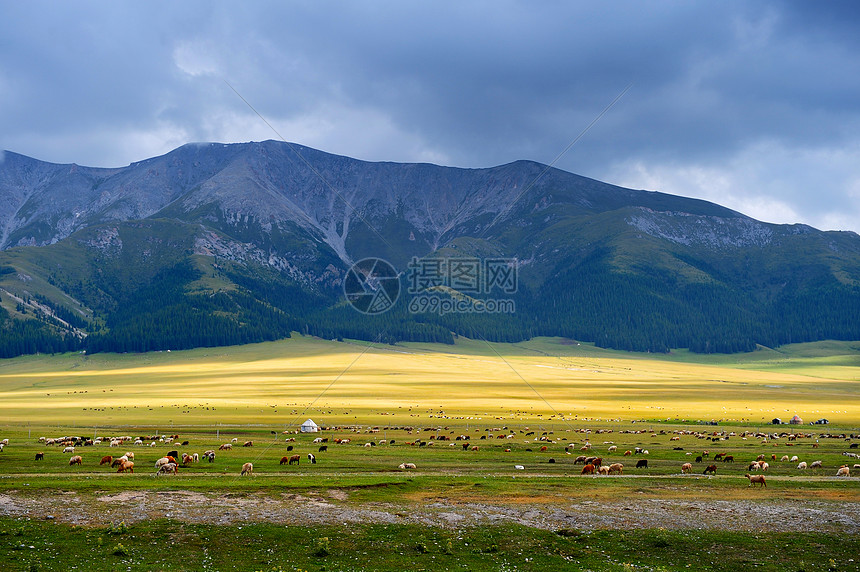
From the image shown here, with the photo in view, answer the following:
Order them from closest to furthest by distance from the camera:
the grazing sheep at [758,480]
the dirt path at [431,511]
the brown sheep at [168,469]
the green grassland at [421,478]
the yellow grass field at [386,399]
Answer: the green grassland at [421,478] < the dirt path at [431,511] < the grazing sheep at [758,480] < the brown sheep at [168,469] < the yellow grass field at [386,399]

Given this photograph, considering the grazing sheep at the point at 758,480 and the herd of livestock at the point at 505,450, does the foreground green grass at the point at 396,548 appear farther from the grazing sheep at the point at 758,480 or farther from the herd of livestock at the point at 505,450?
the herd of livestock at the point at 505,450

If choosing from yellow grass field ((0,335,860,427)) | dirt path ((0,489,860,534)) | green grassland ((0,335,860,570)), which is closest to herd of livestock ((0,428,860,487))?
green grassland ((0,335,860,570))

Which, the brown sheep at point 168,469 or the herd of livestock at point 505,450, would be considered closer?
the brown sheep at point 168,469

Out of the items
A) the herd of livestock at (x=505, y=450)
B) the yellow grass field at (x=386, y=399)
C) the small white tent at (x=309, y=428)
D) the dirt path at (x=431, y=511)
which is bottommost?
the yellow grass field at (x=386, y=399)

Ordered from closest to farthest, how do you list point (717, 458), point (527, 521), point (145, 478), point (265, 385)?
1. point (527, 521)
2. point (145, 478)
3. point (717, 458)
4. point (265, 385)

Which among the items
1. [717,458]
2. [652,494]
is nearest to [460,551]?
[652,494]

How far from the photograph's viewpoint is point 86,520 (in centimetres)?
2958

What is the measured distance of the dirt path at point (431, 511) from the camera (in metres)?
30.9

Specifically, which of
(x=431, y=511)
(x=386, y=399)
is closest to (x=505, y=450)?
(x=431, y=511)

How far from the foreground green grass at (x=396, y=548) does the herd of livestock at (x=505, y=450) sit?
15.9 metres

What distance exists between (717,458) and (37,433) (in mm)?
71309

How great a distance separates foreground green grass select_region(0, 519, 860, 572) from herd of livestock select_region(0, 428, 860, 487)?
52.0 feet

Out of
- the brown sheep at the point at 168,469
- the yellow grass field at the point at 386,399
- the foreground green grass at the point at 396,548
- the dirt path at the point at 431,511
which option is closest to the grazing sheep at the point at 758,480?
the dirt path at the point at 431,511

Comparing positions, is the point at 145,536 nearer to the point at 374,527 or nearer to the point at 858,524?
the point at 374,527
